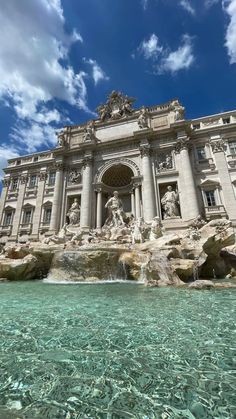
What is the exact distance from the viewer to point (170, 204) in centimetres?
1958

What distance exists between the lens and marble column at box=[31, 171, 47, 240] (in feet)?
79.2

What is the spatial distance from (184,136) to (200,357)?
2115cm

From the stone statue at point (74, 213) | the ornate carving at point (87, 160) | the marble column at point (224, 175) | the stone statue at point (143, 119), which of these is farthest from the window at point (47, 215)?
the marble column at point (224, 175)

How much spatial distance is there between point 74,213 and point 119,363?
20523 mm

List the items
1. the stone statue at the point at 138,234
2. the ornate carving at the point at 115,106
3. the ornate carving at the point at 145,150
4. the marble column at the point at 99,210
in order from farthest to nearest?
the ornate carving at the point at 115,106 < the ornate carving at the point at 145,150 < the marble column at the point at 99,210 < the stone statue at the point at 138,234

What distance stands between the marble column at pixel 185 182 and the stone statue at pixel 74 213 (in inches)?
415

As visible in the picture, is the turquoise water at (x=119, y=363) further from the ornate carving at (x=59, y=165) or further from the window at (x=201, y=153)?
the ornate carving at (x=59, y=165)

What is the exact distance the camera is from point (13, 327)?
3756 millimetres

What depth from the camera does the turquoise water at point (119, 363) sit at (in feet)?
5.81

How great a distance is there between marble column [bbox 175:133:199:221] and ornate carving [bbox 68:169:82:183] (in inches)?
429

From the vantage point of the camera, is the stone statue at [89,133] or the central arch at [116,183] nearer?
the central arch at [116,183]

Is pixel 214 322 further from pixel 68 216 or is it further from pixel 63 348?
pixel 68 216

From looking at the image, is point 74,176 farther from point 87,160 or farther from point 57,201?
point 57,201

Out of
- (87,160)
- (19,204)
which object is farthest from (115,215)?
(19,204)
